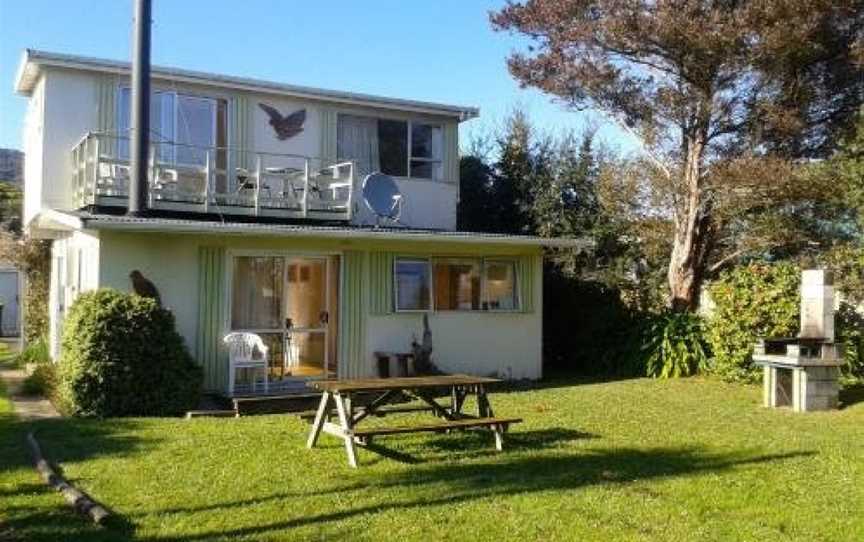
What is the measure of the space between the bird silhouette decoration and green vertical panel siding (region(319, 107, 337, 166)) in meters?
0.46

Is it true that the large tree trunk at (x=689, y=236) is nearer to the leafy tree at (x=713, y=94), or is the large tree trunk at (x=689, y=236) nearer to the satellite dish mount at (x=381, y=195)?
the leafy tree at (x=713, y=94)

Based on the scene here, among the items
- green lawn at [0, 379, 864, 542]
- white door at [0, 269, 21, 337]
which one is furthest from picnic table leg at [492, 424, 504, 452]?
white door at [0, 269, 21, 337]

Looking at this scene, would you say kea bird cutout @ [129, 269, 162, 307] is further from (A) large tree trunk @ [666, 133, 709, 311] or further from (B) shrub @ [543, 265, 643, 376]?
(A) large tree trunk @ [666, 133, 709, 311]

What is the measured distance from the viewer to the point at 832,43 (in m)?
18.7

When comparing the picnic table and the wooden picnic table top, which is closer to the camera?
the picnic table

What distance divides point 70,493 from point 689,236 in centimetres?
1531

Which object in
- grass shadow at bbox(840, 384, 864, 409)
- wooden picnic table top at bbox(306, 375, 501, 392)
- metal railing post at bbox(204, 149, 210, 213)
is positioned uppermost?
metal railing post at bbox(204, 149, 210, 213)

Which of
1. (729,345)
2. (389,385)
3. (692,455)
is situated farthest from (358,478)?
(729,345)

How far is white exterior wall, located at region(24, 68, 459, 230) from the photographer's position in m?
17.0

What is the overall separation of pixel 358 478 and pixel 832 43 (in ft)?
50.0

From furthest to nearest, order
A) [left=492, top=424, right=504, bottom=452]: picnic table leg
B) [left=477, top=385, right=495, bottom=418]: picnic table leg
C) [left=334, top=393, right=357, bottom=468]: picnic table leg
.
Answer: [left=477, top=385, right=495, bottom=418]: picnic table leg → [left=492, top=424, right=504, bottom=452]: picnic table leg → [left=334, top=393, right=357, bottom=468]: picnic table leg

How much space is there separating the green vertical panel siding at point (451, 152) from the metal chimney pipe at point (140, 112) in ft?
24.1

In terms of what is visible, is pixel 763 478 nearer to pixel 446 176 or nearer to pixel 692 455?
pixel 692 455

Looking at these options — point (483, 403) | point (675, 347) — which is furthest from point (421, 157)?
point (483, 403)
